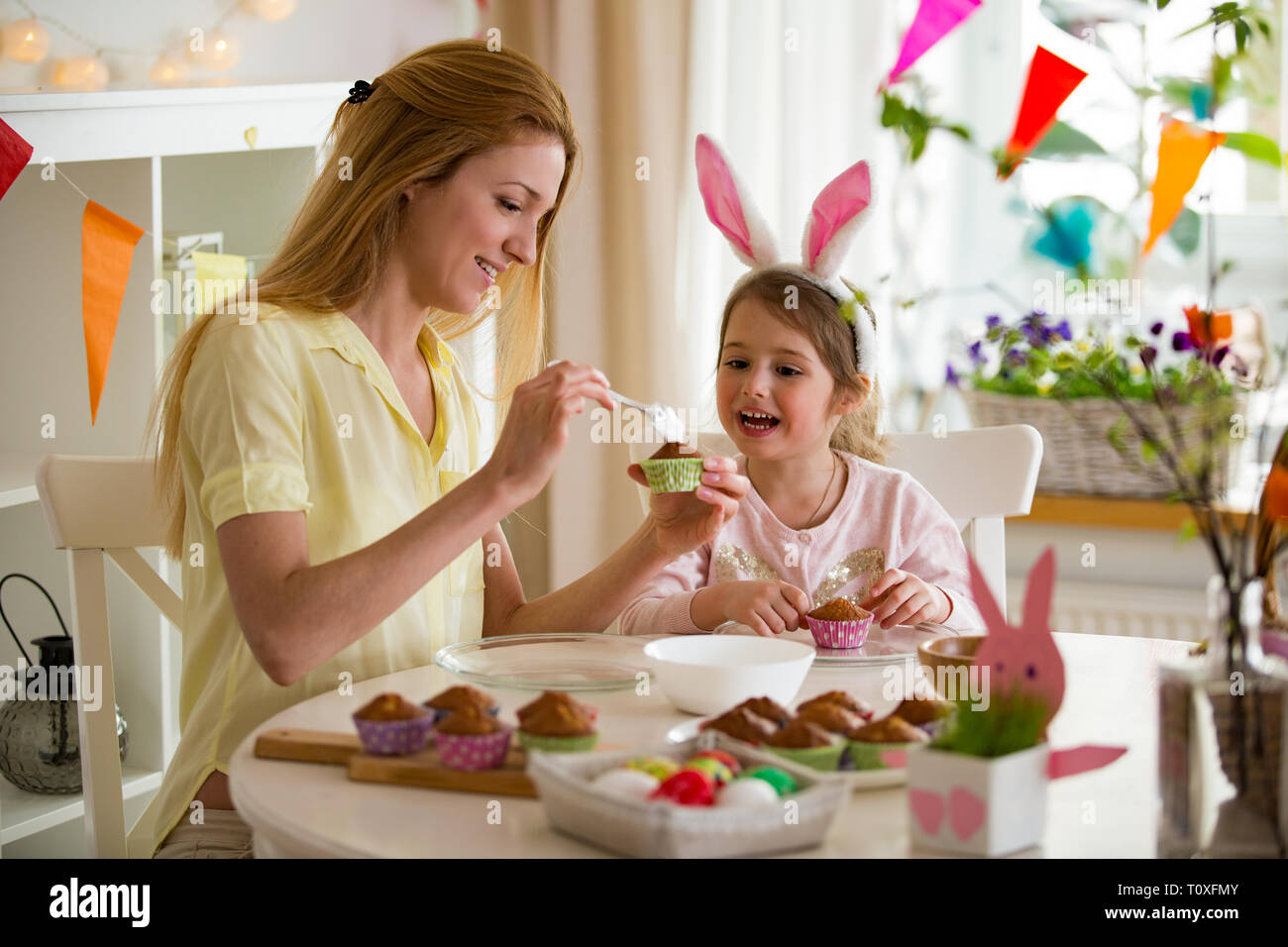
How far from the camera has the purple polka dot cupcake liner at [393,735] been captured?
107 centimetres

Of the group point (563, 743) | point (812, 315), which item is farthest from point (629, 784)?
point (812, 315)

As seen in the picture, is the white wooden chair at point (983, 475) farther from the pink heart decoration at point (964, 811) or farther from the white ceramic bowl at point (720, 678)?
the pink heart decoration at point (964, 811)

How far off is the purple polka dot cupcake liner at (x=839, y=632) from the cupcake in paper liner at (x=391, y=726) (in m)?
0.58

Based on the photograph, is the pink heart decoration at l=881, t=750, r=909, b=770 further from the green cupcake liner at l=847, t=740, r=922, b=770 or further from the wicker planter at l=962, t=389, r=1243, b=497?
the wicker planter at l=962, t=389, r=1243, b=497

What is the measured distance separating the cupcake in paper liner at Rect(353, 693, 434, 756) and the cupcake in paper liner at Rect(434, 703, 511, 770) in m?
0.03

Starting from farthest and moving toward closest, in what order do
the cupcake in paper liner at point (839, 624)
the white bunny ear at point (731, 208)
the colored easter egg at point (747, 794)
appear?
the white bunny ear at point (731, 208) → the cupcake in paper liner at point (839, 624) → the colored easter egg at point (747, 794)

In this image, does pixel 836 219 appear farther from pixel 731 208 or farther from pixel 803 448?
pixel 803 448

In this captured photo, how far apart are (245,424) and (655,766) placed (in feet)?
2.11

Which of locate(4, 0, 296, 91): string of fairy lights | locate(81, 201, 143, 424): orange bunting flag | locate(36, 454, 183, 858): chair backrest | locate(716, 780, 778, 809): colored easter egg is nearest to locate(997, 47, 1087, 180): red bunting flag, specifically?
locate(716, 780, 778, 809): colored easter egg

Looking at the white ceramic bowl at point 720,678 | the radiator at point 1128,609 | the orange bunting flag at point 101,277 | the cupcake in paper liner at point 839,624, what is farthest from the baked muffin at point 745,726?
the radiator at point 1128,609

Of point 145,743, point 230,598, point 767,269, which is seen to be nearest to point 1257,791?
point 230,598

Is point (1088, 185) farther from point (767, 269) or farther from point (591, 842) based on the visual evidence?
point (591, 842)

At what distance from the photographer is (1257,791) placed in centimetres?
92
